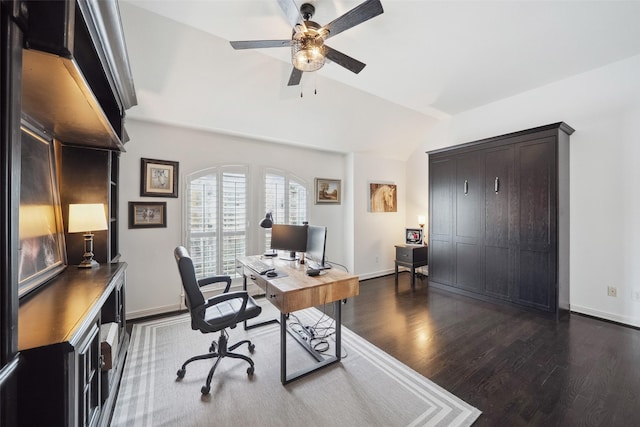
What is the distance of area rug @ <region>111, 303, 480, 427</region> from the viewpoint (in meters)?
1.70

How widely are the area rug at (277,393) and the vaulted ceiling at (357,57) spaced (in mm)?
2789

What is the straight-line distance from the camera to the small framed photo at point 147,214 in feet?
10.4

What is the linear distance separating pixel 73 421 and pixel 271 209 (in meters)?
3.20

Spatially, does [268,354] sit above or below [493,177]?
below

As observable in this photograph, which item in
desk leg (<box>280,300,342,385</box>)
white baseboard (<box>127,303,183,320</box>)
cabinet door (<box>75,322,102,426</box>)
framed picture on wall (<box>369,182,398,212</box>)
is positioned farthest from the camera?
framed picture on wall (<box>369,182,398,212</box>)

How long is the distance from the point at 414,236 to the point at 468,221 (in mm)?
1238

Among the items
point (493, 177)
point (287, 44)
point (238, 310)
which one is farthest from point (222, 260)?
point (493, 177)

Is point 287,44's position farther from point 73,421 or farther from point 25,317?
point 73,421

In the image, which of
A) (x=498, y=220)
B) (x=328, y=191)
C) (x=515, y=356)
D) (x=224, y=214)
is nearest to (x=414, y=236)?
(x=498, y=220)

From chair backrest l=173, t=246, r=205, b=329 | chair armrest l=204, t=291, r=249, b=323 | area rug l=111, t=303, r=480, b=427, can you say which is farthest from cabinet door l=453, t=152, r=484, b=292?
chair backrest l=173, t=246, r=205, b=329

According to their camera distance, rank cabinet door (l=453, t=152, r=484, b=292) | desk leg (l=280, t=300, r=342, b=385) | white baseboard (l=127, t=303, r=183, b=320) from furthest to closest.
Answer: cabinet door (l=453, t=152, r=484, b=292)
white baseboard (l=127, t=303, r=183, b=320)
desk leg (l=280, t=300, r=342, b=385)

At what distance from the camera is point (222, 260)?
374 centimetres

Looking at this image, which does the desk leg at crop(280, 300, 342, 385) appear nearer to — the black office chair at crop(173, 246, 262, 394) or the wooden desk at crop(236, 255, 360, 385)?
the wooden desk at crop(236, 255, 360, 385)

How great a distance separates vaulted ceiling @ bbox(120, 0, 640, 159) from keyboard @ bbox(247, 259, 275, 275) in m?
1.93
